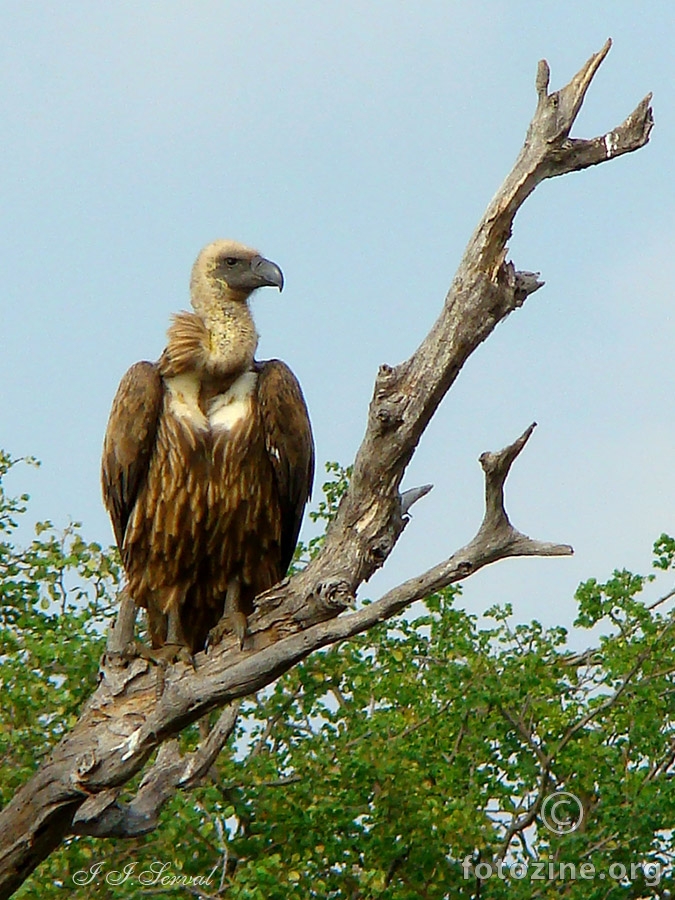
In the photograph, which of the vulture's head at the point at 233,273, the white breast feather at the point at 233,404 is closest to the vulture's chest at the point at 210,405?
the white breast feather at the point at 233,404

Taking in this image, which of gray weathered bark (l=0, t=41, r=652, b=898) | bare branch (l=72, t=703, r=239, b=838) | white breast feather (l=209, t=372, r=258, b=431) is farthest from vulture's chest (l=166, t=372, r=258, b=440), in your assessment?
bare branch (l=72, t=703, r=239, b=838)

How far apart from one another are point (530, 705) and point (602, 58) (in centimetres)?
717

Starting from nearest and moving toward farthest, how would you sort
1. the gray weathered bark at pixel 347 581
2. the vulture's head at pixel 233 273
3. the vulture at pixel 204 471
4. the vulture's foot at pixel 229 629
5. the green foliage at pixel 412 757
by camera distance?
the gray weathered bark at pixel 347 581 < the vulture's foot at pixel 229 629 < the vulture at pixel 204 471 < the vulture's head at pixel 233 273 < the green foliage at pixel 412 757

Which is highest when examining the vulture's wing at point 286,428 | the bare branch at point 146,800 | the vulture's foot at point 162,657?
the vulture's wing at point 286,428

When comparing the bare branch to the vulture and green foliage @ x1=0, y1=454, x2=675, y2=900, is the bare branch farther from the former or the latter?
green foliage @ x1=0, y1=454, x2=675, y2=900

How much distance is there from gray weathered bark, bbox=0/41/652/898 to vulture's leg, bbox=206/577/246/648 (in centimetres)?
7

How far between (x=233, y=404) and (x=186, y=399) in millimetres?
217

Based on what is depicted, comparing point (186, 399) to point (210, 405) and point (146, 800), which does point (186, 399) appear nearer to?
point (210, 405)

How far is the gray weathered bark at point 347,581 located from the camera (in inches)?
204

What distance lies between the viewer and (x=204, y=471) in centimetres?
636

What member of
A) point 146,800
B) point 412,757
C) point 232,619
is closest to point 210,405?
point 232,619

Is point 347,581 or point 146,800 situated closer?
point 347,581

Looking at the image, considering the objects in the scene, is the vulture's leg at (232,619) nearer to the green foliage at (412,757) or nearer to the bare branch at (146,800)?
the bare branch at (146,800)

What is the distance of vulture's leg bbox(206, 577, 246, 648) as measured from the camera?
588cm
